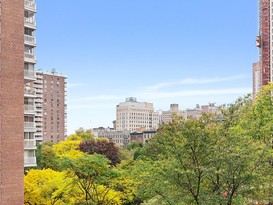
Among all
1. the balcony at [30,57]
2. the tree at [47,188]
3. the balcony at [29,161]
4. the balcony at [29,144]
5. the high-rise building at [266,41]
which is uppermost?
the high-rise building at [266,41]

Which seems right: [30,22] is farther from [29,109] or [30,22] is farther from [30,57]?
[29,109]

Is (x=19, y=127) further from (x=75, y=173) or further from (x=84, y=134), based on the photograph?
(x=84, y=134)

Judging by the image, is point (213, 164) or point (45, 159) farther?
point (45, 159)

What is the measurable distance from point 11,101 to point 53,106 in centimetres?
10717

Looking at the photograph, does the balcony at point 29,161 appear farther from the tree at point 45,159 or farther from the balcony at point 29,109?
the tree at point 45,159

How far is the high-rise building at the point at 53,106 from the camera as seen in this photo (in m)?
132

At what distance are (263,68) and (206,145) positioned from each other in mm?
75757

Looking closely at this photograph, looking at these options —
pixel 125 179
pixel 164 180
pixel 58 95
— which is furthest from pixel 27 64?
pixel 58 95

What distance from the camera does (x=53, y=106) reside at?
5330 inches

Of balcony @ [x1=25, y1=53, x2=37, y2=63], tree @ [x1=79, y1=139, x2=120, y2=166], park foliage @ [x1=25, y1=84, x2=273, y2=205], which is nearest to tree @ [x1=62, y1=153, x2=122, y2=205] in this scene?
park foliage @ [x1=25, y1=84, x2=273, y2=205]

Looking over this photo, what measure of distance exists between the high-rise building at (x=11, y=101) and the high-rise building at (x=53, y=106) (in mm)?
98944

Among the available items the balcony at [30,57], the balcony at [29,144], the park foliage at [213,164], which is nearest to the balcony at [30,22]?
the balcony at [30,57]

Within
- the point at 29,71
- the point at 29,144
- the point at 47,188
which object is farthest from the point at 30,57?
the point at 47,188

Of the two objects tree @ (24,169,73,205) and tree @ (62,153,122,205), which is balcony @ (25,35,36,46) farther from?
tree @ (24,169,73,205)
